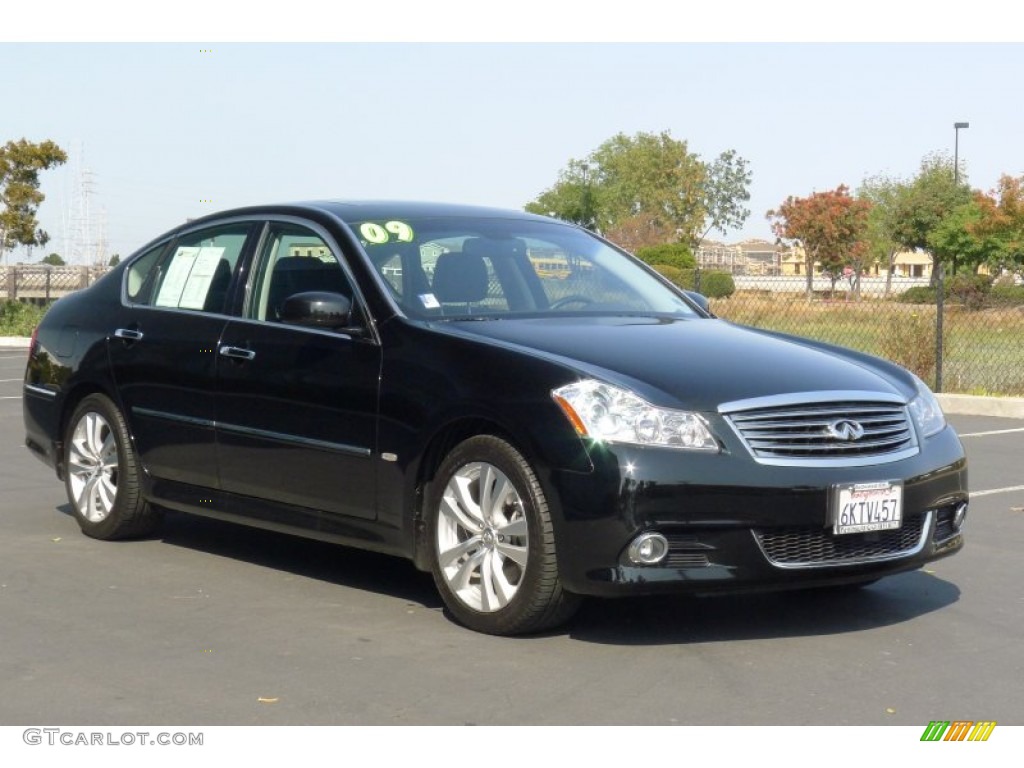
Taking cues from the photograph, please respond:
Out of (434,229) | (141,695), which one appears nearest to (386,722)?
(141,695)

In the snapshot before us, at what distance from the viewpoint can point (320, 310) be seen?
689 centimetres

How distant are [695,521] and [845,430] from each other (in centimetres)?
73

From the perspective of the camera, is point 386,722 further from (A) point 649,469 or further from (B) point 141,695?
(A) point 649,469

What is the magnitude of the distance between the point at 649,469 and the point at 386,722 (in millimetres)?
1394

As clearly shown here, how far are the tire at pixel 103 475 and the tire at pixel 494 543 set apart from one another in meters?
2.29

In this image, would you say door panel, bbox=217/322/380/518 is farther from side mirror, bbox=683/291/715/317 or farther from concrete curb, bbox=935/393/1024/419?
concrete curb, bbox=935/393/1024/419

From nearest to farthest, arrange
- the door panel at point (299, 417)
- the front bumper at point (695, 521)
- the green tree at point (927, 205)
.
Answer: the front bumper at point (695, 521) < the door panel at point (299, 417) < the green tree at point (927, 205)

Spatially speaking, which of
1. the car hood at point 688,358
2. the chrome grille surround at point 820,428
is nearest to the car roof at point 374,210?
the car hood at point 688,358

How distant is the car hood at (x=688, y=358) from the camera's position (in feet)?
20.1

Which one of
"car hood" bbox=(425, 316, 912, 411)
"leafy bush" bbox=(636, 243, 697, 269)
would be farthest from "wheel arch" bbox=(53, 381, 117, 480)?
"leafy bush" bbox=(636, 243, 697, 269)

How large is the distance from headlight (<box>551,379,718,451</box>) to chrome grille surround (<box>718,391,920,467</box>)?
0.14 m

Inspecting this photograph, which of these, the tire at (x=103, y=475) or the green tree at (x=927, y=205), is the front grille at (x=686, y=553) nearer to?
the tire at (x=103, y=475)

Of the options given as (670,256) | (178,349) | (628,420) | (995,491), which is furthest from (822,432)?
(670,256)

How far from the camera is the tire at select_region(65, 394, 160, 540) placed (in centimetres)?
824
